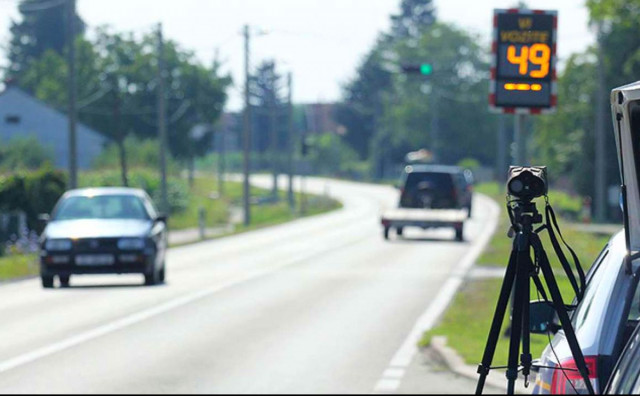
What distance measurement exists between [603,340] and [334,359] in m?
10.6

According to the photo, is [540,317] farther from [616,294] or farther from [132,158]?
[132,158]

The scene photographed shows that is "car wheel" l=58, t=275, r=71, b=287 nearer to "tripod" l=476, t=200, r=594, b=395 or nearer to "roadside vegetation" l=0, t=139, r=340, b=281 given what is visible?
"roadside vegetation" l=0, t=139, r=340, b=281

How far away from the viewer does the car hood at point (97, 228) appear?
22.9 m

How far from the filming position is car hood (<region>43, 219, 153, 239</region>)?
75.2 feet

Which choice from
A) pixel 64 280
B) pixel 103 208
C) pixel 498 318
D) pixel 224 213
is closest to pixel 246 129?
pixel 224 213

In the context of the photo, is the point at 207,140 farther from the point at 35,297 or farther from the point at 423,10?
the point at 35,297

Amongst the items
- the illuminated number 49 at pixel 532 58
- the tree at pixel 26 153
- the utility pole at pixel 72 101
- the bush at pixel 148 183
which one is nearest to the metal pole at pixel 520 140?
the illuminated number 49 at pixel 532 58

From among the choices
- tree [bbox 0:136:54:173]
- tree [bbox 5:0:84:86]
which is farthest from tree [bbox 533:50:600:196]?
tree [bbox 5:0:84:86]

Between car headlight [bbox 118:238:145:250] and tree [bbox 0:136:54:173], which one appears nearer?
car headlight [bbox 118:238:145:250]

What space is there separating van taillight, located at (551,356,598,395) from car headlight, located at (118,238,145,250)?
1785 cm

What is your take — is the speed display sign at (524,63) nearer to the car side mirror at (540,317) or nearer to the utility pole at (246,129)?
the car side mirror at (540,317)

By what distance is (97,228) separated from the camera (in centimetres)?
2331

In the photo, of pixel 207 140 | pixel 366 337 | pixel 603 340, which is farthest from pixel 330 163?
pixel 603 340

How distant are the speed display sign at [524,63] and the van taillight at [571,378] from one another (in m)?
8.12
